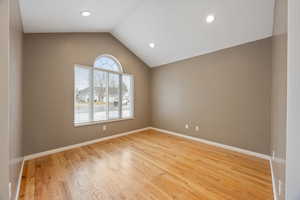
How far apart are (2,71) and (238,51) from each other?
12.7 ft

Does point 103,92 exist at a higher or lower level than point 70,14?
lower

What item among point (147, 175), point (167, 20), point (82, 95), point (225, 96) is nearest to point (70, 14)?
point (82, 95)

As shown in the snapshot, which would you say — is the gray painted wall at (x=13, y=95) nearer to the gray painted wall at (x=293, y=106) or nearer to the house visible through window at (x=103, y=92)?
the house visible through window at (x=103, y=92)

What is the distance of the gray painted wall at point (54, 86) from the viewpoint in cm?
277

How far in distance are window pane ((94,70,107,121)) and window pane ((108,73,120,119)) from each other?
180 millimetres

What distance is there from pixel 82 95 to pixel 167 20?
2829 millimetres

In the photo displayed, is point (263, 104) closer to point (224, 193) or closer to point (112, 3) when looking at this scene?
point (224, 193)

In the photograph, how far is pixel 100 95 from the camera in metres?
4.02

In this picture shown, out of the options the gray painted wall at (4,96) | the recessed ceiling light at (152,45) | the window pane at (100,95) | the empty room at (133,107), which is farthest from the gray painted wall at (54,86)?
the gray painted wall at (4,96)

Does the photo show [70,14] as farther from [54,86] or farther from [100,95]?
[100,95]

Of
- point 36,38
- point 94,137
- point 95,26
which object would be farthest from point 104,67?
point 94,137

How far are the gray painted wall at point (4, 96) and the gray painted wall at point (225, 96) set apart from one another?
371 centimetres

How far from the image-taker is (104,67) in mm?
4102

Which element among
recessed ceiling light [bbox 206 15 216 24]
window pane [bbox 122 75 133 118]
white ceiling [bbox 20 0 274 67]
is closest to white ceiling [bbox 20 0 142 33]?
white ceiling [bbox 20 0 274 67]
